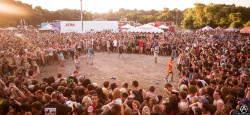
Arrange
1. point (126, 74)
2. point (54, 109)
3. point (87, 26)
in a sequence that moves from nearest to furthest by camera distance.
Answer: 1. point (54, 109)
2. point (126, 74)
3. point (87, 26)

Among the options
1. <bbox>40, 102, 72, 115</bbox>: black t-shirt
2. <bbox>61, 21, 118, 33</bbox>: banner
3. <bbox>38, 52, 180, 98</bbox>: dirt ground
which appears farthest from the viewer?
<bbox>61, 21, 118, 33</bbox>: banner

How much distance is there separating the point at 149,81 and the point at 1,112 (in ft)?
22.1

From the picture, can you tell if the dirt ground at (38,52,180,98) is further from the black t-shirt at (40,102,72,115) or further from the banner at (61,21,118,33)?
the banner at (61,21,118,33)

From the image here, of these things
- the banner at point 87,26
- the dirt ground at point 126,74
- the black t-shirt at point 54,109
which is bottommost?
the dirt ground at point 126,74

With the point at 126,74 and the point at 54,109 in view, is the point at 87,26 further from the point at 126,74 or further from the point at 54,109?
the point at 54,109

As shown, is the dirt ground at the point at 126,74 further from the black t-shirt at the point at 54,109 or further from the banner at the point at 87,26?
the banner at the point at 87,26

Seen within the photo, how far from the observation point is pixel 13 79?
5402 mm

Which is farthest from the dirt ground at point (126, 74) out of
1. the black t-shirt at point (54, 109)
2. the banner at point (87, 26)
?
the banner at point (87, 26)

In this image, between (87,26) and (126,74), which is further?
(87,26)

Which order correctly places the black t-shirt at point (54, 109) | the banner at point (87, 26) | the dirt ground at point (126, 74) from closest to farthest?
1. the black t-shirt at point (54, 109)
2. the dirt ground at point (126, 74)
3. the banner at point (87, 26)

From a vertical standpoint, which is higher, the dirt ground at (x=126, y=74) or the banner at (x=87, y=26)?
the banner at (x=87, y=26)

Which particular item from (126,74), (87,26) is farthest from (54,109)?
(87,26)

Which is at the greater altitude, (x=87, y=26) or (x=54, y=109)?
(x=87, y=26)

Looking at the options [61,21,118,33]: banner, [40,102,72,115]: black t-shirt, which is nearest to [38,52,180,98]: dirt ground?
[40,102,72,115]: black t-shirt
